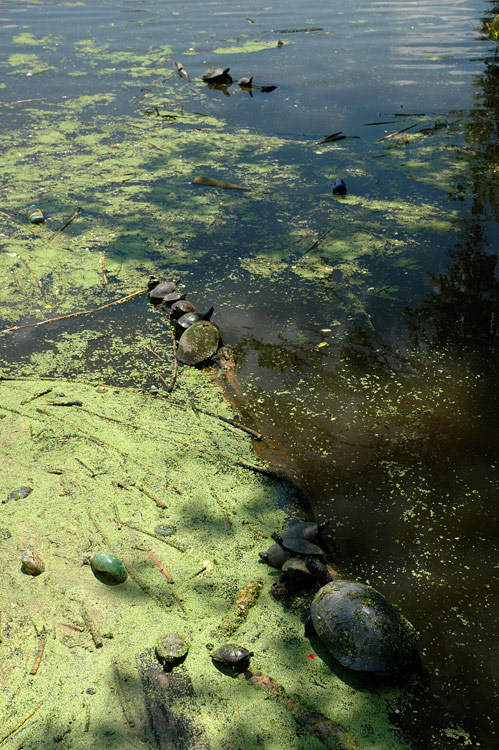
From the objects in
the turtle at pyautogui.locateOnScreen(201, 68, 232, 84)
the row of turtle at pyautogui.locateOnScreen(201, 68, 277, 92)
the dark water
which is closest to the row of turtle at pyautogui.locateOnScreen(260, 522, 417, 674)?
the dark water

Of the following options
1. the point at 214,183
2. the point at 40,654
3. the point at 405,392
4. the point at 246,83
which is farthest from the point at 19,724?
the point at 246,83

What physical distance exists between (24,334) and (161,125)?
4.08 m

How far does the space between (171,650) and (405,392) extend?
1828 mm

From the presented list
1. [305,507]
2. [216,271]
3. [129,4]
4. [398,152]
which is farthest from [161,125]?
[129,4]

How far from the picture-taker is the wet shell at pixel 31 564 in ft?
7.13

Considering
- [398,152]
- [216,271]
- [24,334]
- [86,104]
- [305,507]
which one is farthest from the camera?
[86,104]

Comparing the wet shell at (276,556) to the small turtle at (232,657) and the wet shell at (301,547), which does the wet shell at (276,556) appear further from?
the small turtle at (232,657)

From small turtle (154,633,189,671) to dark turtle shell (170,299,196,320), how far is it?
2.12 meters

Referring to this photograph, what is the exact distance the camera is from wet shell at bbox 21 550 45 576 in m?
2.17

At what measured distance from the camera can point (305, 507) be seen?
262 cm

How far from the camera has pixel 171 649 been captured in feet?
6.31

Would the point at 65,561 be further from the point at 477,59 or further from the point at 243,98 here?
the point at 477,59

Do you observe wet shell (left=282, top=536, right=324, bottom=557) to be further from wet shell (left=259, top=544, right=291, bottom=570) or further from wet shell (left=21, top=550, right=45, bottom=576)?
wet shell (left=21, top=550, right=45, bottom=576)

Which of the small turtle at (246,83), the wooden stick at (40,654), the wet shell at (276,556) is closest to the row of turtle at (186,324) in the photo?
the wet shell at (276,556)
